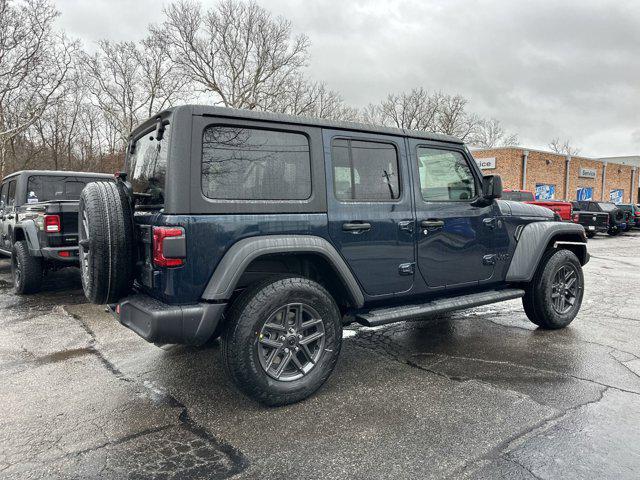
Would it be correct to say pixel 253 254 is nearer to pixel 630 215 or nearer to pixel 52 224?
pixel 52 224

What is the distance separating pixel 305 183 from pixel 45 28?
75.1 feet

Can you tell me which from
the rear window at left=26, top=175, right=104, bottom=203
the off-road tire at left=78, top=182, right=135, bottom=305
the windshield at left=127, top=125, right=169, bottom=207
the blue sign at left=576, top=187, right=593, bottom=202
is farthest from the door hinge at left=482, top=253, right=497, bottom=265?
the blue sign at left=576, top=187, right=593, bottom=202

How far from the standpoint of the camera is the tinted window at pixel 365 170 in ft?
11.6

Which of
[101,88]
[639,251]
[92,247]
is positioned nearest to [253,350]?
[92,247]

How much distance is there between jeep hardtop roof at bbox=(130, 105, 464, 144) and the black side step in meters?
1.45

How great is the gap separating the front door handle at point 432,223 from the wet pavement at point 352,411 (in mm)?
1185

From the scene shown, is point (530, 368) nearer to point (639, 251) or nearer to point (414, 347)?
point (414, 347)

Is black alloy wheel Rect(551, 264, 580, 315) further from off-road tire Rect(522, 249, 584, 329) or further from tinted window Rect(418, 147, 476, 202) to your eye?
tinted window Rect(418, 147, 476, 202)

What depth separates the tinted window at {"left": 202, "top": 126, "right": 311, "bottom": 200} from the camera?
9.94 feet

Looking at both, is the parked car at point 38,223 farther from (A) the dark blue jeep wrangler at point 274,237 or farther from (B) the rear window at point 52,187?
(A) the dark blue jeep wrangler at point 274,237

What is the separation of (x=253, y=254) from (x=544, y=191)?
104 ft

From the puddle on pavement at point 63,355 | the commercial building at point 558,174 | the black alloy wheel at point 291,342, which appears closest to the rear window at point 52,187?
the puddle on pavement at point 63,355

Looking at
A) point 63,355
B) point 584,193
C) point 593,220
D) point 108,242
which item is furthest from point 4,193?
point 584,193

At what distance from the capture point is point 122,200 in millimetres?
3193
